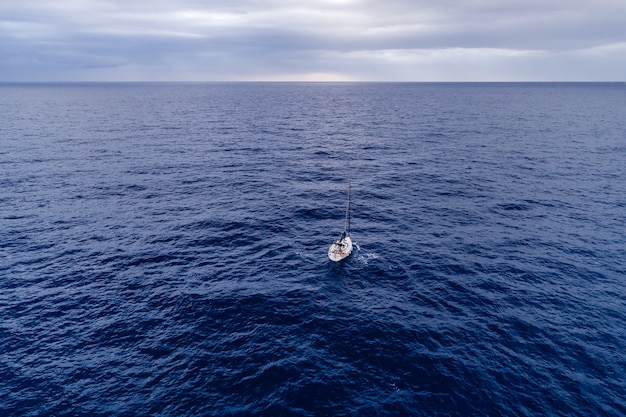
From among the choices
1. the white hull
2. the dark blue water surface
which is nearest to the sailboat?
the white hull

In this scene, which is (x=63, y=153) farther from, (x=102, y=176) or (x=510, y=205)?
(x=510, y=205)

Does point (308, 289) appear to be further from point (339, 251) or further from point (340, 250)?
point (340, 250)

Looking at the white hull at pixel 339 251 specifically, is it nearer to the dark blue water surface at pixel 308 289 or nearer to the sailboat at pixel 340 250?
the sailboat at pixel 340 250

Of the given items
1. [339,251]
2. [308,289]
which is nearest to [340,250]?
[339,251]

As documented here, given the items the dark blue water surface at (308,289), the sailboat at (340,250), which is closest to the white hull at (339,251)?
the sailboat at (340,250)

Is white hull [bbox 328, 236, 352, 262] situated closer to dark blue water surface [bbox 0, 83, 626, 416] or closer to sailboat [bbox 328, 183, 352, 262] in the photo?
→ sailboat [bbox 328, 183, 352, 262]
